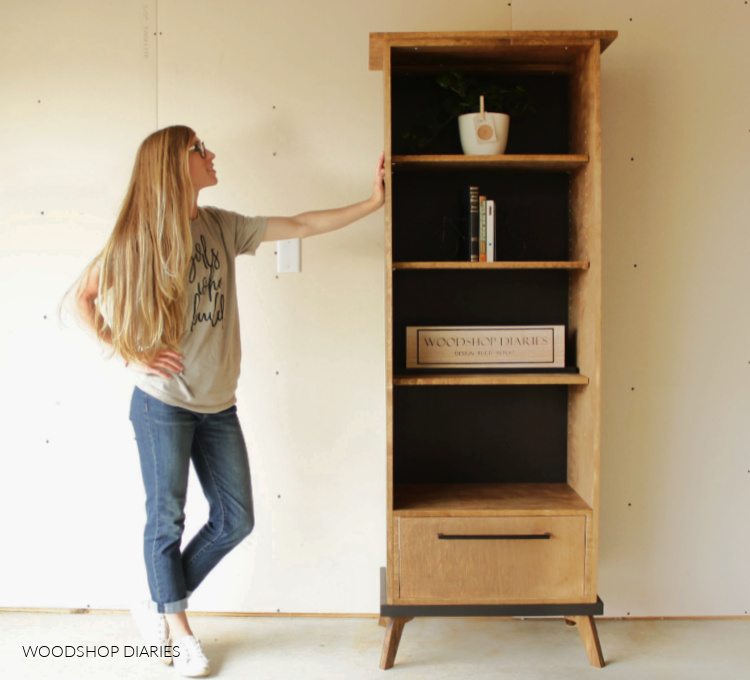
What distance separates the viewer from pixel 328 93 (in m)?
2.27

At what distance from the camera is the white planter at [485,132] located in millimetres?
2010

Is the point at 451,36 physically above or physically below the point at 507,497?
above

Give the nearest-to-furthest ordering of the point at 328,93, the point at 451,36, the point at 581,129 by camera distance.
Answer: the point at 451,36 → the point at 581,129 → the point at 328,93

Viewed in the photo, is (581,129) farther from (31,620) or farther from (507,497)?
(31,620)

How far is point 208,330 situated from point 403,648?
126cm

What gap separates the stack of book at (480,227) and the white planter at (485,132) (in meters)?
0.13

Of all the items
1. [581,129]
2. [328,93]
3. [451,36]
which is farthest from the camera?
[328,93]

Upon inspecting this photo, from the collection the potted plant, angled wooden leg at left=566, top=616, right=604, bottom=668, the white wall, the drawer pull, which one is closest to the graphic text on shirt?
the white wall

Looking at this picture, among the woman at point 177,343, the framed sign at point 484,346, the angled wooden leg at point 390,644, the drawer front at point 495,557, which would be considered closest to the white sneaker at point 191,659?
the woman at point 177,343

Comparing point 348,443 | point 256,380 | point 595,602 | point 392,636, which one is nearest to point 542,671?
point 595,602

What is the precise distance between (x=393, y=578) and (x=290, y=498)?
1.84ft

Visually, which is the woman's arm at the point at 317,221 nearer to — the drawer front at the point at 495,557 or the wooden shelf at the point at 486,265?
the wooden shelf at the point at 486,265

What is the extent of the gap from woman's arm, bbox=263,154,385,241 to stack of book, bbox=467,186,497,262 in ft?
0.99

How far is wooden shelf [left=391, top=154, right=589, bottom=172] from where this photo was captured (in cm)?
194
